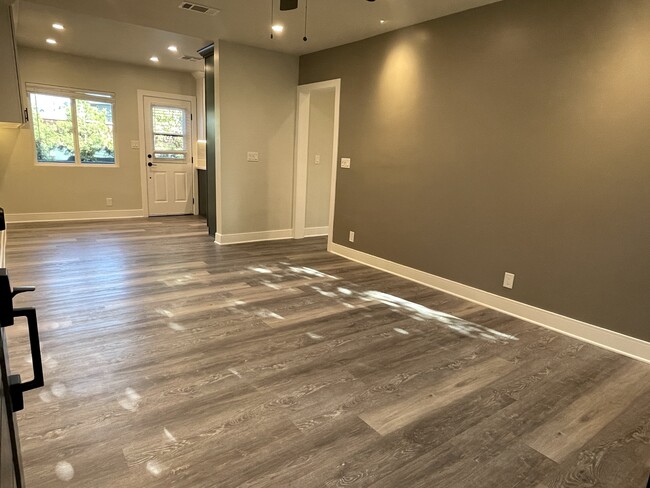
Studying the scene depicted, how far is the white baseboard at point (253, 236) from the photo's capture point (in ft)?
18.5

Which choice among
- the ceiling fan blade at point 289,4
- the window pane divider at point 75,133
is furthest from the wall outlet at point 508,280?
the window pane divider at point 75,133

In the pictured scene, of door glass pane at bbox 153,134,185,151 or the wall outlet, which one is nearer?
the wall outlet

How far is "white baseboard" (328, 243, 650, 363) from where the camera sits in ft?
9.27

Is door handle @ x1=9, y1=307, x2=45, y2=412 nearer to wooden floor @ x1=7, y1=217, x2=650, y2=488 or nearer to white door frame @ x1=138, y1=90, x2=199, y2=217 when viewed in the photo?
wooden floor @ x1=7, y1=217, x2=650, y2=488

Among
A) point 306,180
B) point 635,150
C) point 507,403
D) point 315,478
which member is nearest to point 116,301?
point 315,478

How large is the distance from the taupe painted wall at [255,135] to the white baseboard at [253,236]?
6cm

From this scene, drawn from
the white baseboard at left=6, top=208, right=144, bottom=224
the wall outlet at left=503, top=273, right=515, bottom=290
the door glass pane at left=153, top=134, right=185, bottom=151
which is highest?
the door glass pane at left=153, top=134, right=185, bottom=151

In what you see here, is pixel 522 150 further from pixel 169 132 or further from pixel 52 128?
pixel 52 128

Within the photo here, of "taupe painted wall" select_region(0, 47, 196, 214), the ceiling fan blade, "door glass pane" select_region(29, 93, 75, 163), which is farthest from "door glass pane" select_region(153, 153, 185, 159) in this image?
the ceiling fan blade

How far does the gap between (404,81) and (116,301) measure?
3.56 m

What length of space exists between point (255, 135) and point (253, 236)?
1.46 metres

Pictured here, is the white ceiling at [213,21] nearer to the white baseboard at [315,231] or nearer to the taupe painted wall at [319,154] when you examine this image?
the taupe painted wall at [319,154]

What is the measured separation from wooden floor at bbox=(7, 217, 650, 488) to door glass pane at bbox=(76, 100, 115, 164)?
3.60 meters

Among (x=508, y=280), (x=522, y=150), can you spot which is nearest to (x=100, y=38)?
(x=522, y=150)
